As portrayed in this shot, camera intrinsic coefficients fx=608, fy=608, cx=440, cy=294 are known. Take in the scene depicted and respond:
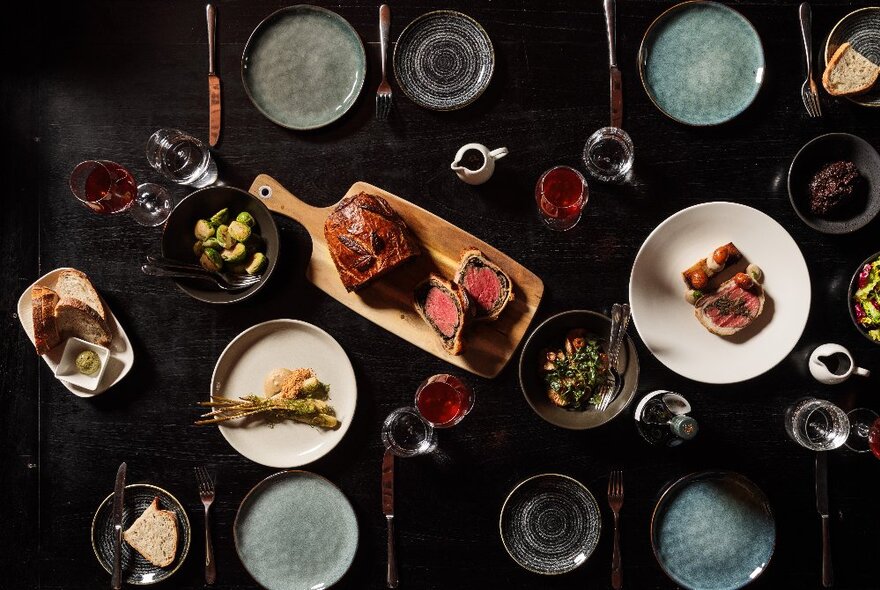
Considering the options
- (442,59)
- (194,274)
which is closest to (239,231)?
(194,274)

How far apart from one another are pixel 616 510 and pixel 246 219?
2.26 meters

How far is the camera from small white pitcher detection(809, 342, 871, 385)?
283 centimetres

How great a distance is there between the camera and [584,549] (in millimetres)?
2900

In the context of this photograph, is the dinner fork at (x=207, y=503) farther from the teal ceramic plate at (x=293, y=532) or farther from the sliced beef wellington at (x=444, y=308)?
the sliced beef wellington at (x=444, y=308)

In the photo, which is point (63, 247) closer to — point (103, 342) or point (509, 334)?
point (103, 342)

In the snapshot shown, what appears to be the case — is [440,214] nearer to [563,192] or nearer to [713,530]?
[563,192]

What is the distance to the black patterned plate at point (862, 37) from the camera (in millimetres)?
2953

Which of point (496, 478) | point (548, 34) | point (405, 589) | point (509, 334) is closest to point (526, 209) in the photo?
point (509, 334)

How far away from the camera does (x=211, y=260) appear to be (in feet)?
9.53

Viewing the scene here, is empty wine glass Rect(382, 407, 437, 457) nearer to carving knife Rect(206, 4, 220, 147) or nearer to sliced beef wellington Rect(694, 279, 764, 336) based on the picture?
sliced beef wellington Rect(694, 279, 764, 336)

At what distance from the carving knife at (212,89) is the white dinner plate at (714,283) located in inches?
84.6

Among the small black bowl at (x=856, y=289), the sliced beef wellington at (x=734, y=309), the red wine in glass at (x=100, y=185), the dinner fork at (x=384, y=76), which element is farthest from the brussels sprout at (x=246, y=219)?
the small black bowl at (x=856, y=289)

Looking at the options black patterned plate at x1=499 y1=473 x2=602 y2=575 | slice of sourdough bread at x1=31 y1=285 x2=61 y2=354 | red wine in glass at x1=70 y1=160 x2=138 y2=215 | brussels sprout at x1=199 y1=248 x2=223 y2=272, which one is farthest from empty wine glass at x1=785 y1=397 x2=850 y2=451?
slice of sourdough bread at x1=31 y1=285 x2=61 y2=354

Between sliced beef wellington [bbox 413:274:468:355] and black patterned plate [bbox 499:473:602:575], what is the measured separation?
0.78 metres
